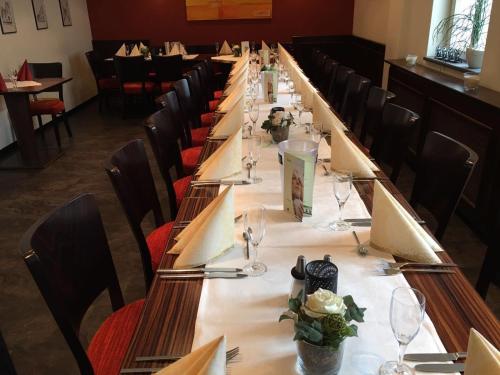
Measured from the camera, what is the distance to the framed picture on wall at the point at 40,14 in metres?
5.77

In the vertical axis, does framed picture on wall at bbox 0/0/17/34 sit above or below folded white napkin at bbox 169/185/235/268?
above

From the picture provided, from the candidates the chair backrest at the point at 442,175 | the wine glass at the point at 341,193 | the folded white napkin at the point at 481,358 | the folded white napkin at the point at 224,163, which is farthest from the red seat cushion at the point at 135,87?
the folded white napkin at the point at 481,358

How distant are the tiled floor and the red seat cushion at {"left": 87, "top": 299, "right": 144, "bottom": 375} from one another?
0.68m

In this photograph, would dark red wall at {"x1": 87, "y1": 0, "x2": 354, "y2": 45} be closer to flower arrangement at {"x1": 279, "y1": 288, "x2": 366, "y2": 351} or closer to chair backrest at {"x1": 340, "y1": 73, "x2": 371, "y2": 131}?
chair backrest at {"x1": 340, "y1": 73, "x2": 371, "y2": 131}

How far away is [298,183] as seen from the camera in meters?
1.49

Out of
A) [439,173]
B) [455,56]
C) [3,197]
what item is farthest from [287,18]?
[439,173]

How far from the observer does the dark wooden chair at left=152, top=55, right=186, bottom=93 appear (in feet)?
20.7

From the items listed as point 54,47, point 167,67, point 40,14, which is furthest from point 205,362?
point 54,47

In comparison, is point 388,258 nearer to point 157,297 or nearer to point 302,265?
point 302,265

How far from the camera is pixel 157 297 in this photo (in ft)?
3.80

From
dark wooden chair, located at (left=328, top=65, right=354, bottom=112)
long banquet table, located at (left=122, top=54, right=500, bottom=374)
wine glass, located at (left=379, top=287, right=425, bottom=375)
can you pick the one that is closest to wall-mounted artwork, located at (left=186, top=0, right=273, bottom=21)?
dark wooden chair, located at (left=328, top=65, right=354, bottom=112)

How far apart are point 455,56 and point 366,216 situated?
11.0 feet

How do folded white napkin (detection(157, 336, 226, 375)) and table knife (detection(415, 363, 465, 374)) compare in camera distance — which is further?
table knife (detection(415, 363, 465, 374))

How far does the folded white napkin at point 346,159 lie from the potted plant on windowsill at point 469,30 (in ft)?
7.82
